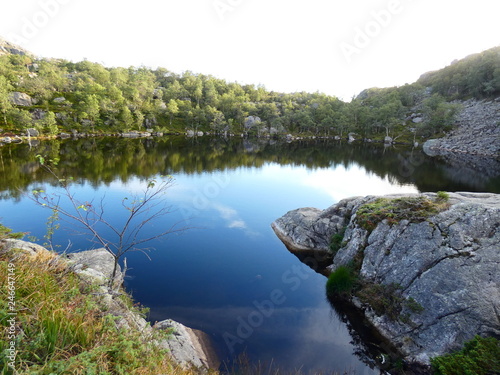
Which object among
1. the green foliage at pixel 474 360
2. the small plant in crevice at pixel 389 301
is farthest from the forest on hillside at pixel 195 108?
the green foliage at pixel 474 360

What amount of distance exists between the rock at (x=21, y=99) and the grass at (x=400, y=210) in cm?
13188

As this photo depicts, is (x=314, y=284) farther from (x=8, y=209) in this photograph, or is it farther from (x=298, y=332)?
(x=8, y=209)

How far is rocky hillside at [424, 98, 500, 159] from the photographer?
8369cm

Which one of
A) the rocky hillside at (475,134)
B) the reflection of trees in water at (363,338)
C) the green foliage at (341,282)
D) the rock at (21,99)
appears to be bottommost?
the reflection of trees in water at (363,338)

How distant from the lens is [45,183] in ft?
119

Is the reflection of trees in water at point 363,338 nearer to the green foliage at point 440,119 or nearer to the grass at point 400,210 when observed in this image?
the grass at point 400,210

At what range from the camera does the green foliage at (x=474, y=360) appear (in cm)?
904

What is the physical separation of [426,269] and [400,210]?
16.6ft

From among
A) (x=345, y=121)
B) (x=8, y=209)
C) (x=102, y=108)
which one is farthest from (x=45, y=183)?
(x=345, y=121)

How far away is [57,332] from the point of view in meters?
5.70

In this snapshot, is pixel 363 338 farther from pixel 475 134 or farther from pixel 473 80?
pixel 473 80

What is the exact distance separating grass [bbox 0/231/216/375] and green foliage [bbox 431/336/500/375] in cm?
1074

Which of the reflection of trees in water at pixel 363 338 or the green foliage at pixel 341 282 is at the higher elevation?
the green foliage at pixel 341 282

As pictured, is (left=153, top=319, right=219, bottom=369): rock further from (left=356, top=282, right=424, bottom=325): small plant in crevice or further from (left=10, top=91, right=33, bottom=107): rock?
(left=10, top=91, right=33, bottom=107): rock
